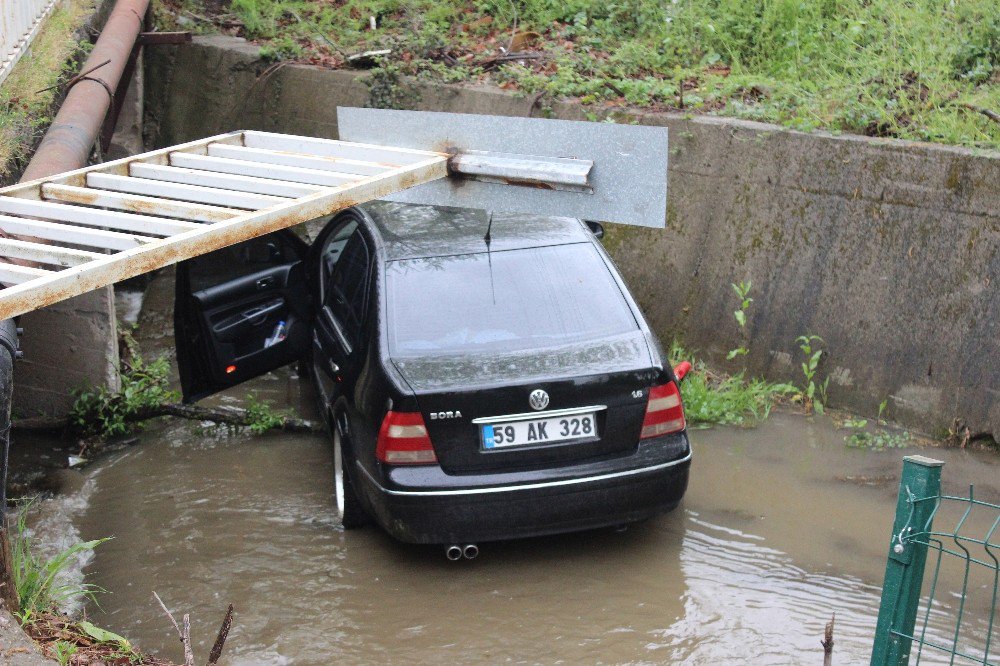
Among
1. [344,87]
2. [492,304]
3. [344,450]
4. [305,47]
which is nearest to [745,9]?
[344,87]

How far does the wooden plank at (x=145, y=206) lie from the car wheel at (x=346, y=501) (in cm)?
177

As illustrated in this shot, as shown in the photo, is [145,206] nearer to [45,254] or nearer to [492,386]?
[45,254]

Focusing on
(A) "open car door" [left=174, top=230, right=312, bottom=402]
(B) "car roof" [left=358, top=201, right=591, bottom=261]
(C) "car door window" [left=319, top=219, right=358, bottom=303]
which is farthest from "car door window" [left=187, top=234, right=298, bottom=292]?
(B) "car roof" [left=358, top=201, right=591, bottom=261]

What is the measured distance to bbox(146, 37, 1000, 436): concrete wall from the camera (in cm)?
585

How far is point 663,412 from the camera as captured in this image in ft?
14.8

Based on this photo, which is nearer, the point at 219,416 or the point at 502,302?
the point at 502,302

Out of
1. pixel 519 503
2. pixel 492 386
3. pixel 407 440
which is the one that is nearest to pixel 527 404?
pixel 492 386

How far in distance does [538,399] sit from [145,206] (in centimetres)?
181

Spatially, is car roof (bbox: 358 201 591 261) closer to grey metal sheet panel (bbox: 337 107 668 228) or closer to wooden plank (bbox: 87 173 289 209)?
grey metal sheet panel (bbox: 337 107 668 228)

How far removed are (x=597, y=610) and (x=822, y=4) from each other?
6.17 m

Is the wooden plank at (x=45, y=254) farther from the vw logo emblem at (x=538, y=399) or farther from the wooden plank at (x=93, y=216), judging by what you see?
the vw logo emblem at (x=538, y=399)

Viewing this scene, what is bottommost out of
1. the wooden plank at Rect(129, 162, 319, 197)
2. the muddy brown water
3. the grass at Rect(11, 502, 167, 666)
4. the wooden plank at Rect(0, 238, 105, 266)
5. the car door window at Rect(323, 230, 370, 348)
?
the muddy brown water

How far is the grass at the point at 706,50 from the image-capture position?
682 cm

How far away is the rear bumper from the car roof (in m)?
1.24
